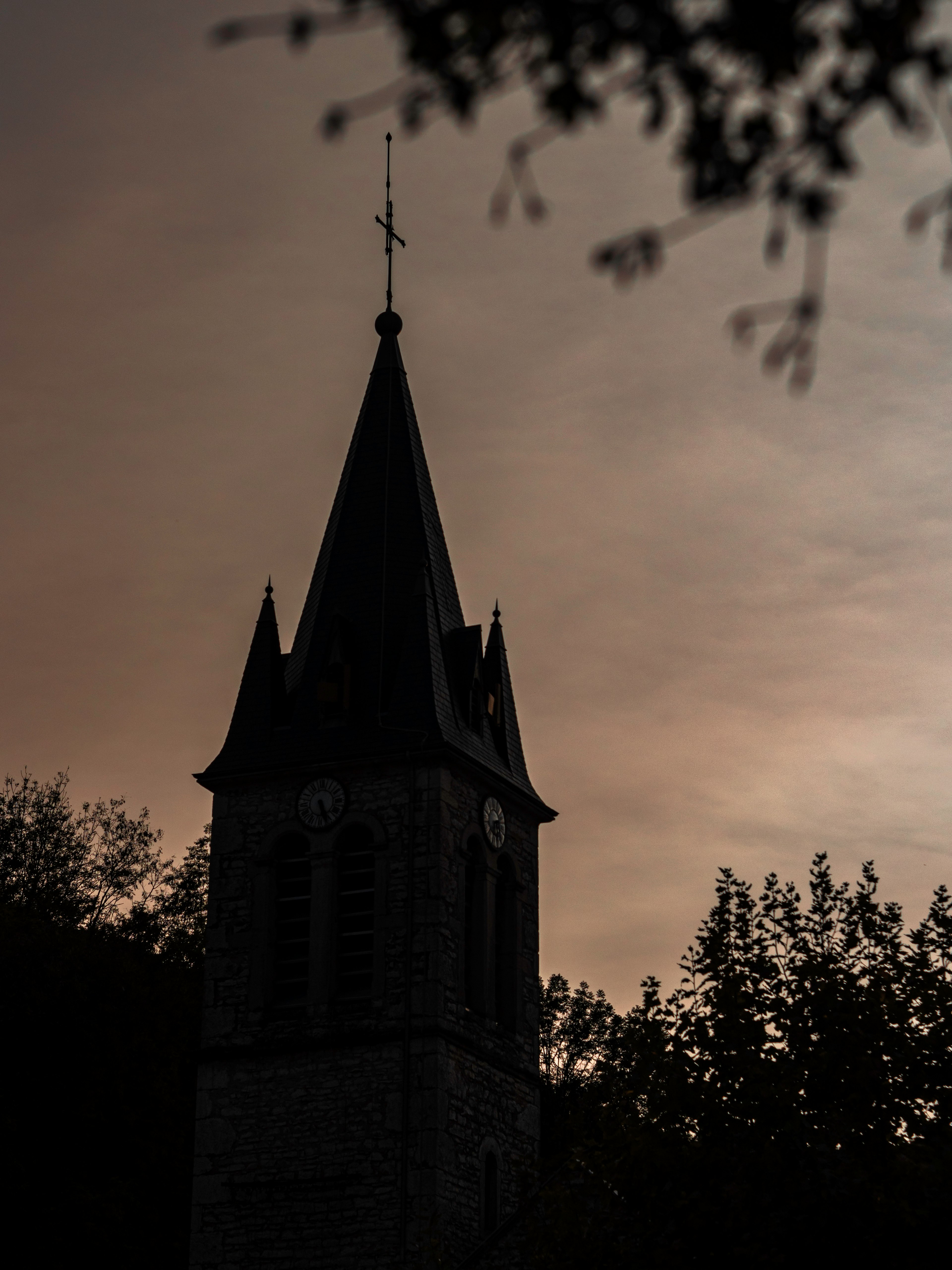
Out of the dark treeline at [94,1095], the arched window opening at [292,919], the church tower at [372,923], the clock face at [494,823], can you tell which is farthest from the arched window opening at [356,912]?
the dark treeline at [94,1095]

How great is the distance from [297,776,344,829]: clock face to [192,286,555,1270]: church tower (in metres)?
0.03

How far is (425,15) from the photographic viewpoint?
5730mm

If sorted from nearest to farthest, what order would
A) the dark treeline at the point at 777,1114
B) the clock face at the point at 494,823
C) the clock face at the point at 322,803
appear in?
1. the dark treeline at the point at 777,1114
2. the clock face at the point at 322,803
3. the clock face at the point at 494,823

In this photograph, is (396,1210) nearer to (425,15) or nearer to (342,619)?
(342,619)

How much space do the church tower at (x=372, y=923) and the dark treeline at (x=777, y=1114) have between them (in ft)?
12.0

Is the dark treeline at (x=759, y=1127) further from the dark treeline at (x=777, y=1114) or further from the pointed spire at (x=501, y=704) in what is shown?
the pointed spire at (x=501, y=704)

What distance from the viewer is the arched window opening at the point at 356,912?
27094 mm

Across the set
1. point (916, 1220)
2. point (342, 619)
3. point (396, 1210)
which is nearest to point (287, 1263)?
point (396, 1210)

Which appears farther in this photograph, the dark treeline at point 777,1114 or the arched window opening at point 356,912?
the arched window opening at point 356,912

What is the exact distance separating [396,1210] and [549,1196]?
17.7 feet

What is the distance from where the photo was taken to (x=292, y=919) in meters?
27.9

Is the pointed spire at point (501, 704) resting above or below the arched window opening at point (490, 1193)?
above

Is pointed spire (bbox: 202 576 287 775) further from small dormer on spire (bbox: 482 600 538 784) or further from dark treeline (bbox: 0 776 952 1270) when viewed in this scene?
dark treeline (bbox: 0 776 952 1270)

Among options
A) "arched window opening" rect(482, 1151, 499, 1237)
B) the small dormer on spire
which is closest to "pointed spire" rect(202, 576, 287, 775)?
the small dormer on spire
